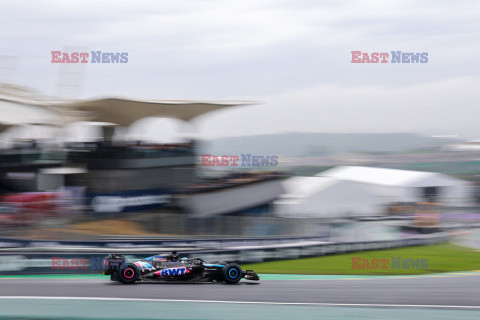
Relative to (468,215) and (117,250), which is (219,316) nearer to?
(117,250)

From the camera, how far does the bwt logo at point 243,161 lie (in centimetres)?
1953

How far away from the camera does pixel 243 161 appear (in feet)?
64.2

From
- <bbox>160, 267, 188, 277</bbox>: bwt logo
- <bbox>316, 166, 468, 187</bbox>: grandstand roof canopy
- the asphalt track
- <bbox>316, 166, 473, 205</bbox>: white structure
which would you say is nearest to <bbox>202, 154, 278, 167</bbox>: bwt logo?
the asphalt track

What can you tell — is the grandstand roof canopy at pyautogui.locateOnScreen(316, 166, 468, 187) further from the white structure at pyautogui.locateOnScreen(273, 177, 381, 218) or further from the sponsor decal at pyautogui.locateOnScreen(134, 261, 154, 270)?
the sponsor decal at pyautogui.locateOnScreen(134, 261, 154, 270)

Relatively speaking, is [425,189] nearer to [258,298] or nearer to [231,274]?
[231,274]

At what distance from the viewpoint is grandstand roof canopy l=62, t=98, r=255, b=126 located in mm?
23031

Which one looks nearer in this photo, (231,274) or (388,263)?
(231,274)

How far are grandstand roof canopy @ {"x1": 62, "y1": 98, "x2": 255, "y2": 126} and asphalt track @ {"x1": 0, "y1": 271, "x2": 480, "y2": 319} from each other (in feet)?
42.6

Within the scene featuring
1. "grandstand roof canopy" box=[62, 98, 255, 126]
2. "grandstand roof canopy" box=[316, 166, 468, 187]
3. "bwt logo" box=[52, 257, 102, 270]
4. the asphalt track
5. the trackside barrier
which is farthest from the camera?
"grandstand roof canopy" box=[316, 166, 468, 187]

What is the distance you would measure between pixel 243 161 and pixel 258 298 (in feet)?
36.3

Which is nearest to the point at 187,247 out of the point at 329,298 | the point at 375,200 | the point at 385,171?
the point at 329,298

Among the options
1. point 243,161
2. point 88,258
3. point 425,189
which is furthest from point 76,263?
point 425,189

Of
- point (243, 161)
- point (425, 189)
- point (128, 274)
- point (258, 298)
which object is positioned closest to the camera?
point (258, 298)

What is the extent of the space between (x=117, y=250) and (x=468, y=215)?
22067mm
